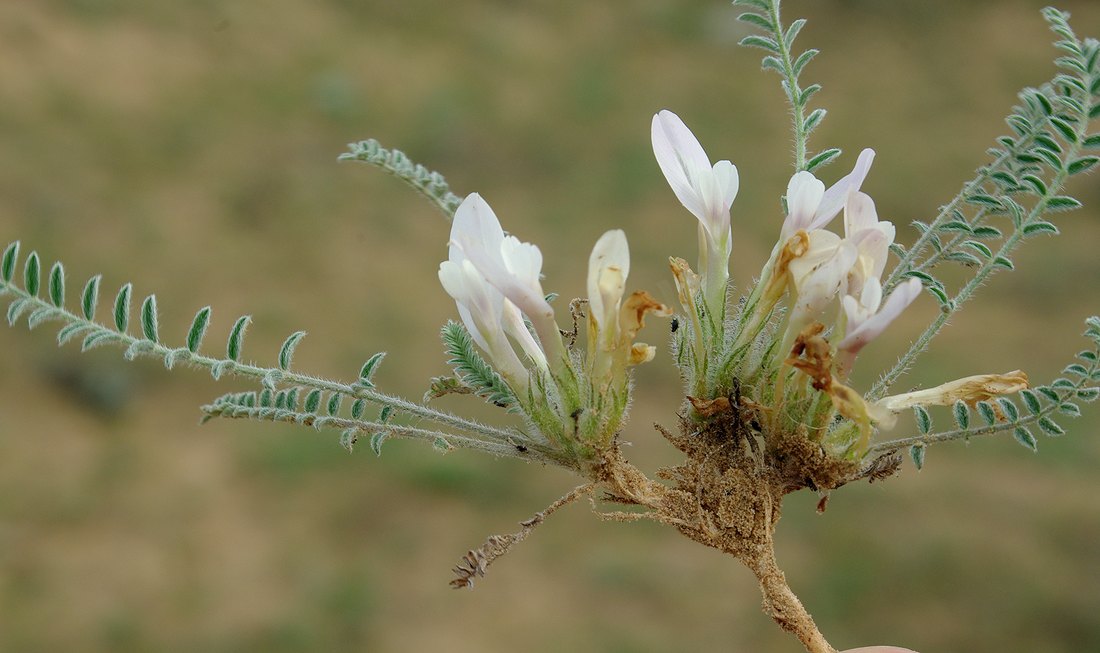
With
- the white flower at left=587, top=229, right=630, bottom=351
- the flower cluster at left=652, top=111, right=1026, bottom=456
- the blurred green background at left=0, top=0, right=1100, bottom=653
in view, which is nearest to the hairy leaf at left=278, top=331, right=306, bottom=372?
the white flower at left=587, top=229, right=630, bottom=351

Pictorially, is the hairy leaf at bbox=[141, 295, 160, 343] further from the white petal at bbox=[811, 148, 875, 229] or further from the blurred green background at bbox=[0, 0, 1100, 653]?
the blurred green background at bbox=[0, 0, 1100, 653]

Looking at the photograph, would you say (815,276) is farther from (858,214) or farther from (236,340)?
(236,340)

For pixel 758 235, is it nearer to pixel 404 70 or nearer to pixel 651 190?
pixel 651 190

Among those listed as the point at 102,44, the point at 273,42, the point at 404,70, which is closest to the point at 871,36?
the point at 404,70

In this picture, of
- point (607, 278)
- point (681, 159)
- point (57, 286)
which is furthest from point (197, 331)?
point (681, 159)

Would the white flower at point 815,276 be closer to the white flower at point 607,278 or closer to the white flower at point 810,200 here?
the white flower at point 810,200

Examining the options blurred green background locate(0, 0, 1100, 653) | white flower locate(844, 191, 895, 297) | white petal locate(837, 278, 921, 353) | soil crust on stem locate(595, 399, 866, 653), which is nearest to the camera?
white petal locate(837, 278, 921, 353)
